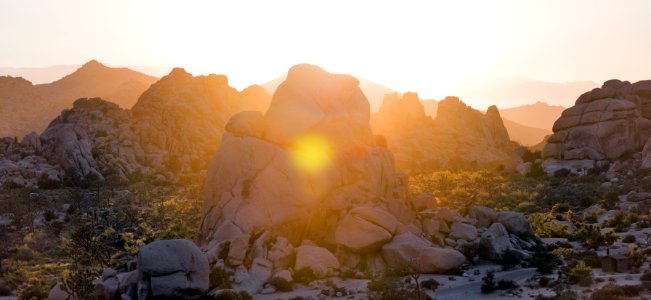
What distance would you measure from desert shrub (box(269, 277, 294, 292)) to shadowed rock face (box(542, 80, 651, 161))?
232 ft

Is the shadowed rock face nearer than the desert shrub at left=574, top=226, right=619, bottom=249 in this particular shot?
No

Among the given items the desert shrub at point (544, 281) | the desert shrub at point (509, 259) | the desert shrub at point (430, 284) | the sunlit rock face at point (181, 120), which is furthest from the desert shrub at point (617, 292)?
the sunlit rock face at point (181, 120)

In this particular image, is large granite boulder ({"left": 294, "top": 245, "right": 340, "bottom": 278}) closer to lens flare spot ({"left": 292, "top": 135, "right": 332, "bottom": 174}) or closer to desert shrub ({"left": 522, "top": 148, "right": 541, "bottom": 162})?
lens flare spot ({"left": 292, "top": 135, "right": 332, "bottom": 174})

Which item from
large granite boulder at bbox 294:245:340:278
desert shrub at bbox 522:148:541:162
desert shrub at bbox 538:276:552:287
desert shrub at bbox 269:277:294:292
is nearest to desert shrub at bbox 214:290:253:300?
desert shrub at bbox 269:277:294:292

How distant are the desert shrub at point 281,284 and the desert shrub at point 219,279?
264cm

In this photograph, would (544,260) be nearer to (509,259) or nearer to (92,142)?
(509,259)

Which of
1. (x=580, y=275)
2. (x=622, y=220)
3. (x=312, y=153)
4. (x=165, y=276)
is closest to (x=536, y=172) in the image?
(x=622, y=220)

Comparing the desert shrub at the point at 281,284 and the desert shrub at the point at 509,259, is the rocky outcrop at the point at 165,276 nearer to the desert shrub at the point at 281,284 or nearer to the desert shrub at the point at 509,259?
the desert shrub at the point at 281,284

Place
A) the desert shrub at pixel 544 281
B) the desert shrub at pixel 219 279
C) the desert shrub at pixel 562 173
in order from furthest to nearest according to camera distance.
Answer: the desert shrub at pixel 562 173
the desert shrub at pixel 219 279
the desert shrub at pixel 544 281

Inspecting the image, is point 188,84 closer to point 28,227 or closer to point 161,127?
point 161,127

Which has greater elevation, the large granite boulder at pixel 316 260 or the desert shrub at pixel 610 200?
the large granite boulder at pixel 316 260

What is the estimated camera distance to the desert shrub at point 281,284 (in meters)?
30.8

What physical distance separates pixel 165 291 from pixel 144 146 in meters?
87.3

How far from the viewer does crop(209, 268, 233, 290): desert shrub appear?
3001 centimetres
